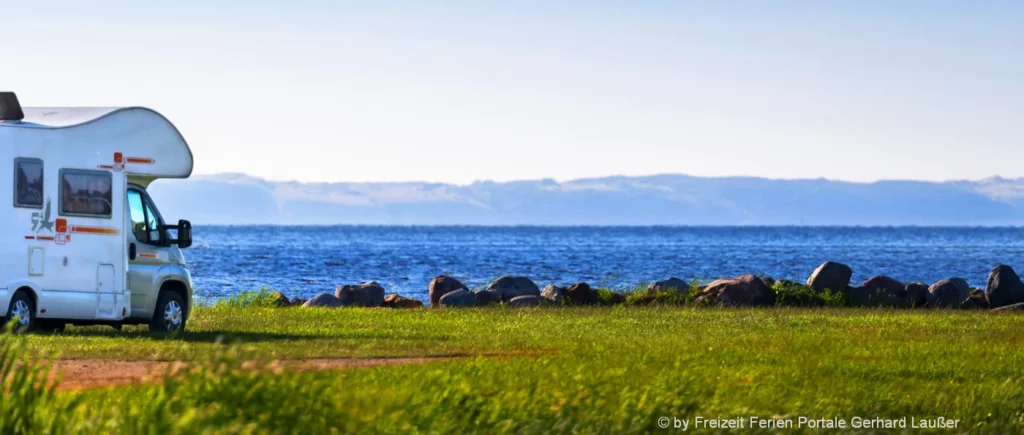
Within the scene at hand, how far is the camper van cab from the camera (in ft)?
62.3

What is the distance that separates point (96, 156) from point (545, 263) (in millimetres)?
59010

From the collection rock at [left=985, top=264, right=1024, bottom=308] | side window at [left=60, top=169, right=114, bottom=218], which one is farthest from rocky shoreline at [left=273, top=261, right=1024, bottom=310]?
side window at [left=60, top=169, right=114, bottom=218]

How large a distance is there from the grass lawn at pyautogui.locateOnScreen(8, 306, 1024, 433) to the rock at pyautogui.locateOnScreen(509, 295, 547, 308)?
16.1 ft

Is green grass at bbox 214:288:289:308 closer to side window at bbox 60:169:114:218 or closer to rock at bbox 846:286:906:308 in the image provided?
side window at bbox 60:169:114:218

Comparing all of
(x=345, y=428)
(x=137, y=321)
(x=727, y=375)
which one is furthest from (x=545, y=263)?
(x=345, y=428)

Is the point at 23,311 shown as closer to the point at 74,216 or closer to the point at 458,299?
the point at 74,216

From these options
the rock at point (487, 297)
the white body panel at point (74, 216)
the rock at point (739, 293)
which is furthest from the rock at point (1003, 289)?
the white body panel at point (74, 216)

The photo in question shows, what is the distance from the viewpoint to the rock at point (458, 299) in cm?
3192

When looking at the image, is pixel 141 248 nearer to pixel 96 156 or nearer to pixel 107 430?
pixel 96 156

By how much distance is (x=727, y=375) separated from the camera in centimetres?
1495

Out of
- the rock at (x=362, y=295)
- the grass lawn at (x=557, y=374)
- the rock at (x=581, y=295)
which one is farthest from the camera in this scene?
the rock at (x=362, y=295)

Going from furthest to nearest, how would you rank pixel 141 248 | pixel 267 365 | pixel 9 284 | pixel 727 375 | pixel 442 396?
pixel 141 248 → pixel 9 284 → pixel 727 375 → pixel 442 396 → pixel 267 365

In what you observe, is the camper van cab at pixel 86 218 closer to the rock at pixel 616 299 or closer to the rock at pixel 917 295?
the rock at pixel 616 299

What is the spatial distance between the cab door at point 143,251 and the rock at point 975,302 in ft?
65.5
